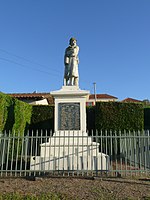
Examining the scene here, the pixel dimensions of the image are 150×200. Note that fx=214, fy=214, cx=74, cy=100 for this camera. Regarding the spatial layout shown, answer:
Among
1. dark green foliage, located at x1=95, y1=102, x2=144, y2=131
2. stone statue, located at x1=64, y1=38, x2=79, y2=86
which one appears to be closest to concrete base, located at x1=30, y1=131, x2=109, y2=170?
A: stone statue, located at x1=64, y1=38, x2=79, y2=86

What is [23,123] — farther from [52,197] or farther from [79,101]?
[52,197]

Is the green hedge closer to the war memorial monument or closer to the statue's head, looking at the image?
the war memorial monument

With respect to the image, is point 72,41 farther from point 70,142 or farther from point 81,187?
point 81,187

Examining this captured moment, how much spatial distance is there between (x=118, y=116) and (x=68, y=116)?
21.4ft

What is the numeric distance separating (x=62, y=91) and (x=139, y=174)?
14.2 ft

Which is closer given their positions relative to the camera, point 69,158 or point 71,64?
point 69,158

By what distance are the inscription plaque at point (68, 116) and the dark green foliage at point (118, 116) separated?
5.76 m

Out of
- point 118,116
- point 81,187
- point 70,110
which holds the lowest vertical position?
point 81,187

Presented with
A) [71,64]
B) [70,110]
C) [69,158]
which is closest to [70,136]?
[69,158]

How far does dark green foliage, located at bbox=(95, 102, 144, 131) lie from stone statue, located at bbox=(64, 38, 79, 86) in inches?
212

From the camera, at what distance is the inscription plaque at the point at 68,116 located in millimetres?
8750

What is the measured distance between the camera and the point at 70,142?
8328mm

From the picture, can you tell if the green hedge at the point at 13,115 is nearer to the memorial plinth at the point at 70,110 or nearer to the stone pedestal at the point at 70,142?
the memorial plinth at the point at 70,110

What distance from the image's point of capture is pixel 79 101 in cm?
892
